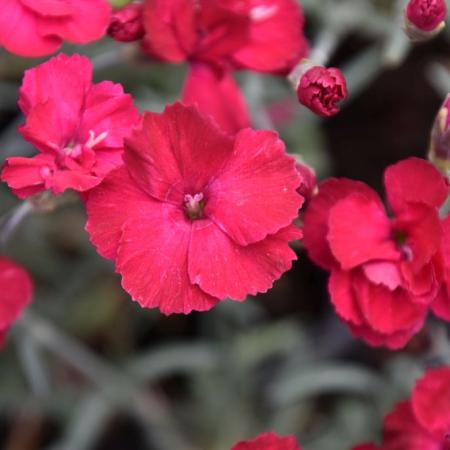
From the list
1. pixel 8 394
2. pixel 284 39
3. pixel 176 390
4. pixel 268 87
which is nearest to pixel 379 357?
pixel 176 390

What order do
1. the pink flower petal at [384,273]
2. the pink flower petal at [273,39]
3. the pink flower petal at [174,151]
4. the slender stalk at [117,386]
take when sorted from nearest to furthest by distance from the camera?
the pink flower petal at [174,151] → the pink flower petal at [384,273] → the pink flower petal at [273,39] → the slender stalk at [117,386]

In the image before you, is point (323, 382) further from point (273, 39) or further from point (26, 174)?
point (26, 174)

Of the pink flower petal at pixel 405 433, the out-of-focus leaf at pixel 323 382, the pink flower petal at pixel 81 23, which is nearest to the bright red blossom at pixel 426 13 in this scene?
the pink flower petal at pixel 81 23

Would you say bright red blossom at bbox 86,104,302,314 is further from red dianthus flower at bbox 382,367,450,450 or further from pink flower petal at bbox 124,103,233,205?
A: red dianthus flower at bbox 382,367,450,450

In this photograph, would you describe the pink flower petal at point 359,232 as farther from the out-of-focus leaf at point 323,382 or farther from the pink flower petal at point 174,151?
the out-of-focus leaf at point 323,382

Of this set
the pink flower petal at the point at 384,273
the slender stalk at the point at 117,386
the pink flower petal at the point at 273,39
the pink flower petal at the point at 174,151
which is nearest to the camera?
the pink flower petal at the point at 174,151
